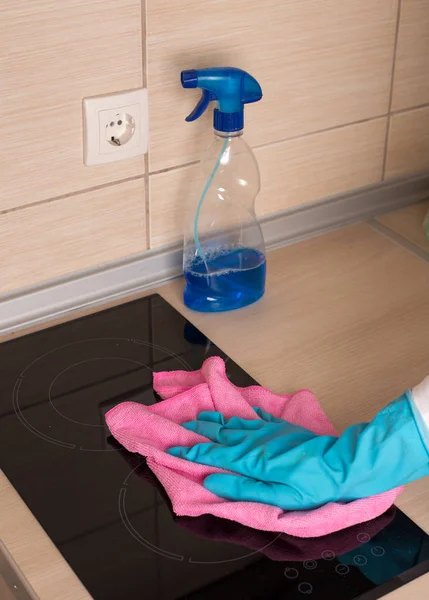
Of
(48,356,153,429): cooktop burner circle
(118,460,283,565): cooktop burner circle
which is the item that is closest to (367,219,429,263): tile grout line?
(48,356,153,429): cooktop burner circle

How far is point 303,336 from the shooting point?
49.7 inches

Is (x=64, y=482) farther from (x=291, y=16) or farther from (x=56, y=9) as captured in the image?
(x=291, y=16)

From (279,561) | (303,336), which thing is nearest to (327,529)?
(279,561)

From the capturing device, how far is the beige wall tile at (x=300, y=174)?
4.33 feet

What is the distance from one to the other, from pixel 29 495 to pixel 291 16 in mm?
741

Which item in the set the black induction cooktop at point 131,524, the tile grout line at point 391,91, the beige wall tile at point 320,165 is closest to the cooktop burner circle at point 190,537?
the black induction cooktop at point 131,524

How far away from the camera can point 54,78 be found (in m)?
1.13

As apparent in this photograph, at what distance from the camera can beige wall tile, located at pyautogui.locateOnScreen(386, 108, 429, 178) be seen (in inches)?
60.4

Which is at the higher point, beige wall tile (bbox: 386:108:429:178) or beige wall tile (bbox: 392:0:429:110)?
beige wall tile (bbox: 392:0:429:110)

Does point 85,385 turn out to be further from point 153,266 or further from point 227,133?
point 227,133

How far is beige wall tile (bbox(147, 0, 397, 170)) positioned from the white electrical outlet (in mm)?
22

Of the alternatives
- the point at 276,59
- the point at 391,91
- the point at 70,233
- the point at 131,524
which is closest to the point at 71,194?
the point at 70,233

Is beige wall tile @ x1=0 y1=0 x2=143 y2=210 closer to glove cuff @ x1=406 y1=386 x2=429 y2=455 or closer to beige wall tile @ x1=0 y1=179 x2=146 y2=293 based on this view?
beige wall tile @ x1=0 y1=179 x2=146 y2=293

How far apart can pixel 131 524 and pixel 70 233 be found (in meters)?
0.44
